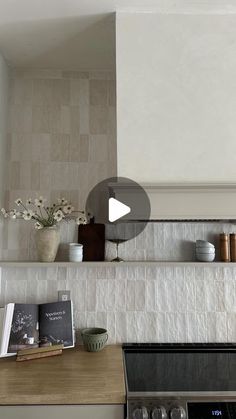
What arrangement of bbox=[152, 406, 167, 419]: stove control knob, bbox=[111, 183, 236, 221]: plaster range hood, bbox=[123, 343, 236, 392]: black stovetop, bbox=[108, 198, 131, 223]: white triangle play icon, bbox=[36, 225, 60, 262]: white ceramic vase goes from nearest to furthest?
bbox=[152, 406, 167, 419]: stove control knob → bbox=[123, 343, 236, 392]: black stovetop → bbox=[111, 183, 236, 221]: plaster range hood → bbox=[108, 198, 131, 223]: white triangle play icon → bbox=[36, 225, 60, 262]: white ceramic vase

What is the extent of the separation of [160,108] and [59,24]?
0.63 m

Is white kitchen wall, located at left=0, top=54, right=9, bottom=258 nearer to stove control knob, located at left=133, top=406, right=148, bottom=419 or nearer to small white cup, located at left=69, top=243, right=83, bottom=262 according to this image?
small white cup, located at left=69, top=243, right=83, bottom=262

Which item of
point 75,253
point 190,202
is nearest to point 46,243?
point 75,253

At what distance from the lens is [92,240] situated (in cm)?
161

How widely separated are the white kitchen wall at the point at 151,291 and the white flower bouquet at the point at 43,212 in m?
0.25

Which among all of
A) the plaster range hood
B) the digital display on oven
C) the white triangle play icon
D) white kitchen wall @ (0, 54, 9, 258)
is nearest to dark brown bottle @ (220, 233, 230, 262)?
the plaster range hood

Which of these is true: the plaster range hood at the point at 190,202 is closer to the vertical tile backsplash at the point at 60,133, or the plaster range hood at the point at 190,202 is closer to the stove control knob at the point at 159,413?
the vertical tile backsplash at the point at 60,133

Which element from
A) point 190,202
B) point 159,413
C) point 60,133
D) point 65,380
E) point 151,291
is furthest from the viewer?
point 60,133

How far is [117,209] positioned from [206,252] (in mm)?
499

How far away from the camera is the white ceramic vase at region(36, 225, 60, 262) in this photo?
150 centimetres

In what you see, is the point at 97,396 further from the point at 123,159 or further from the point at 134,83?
the point at 134,83

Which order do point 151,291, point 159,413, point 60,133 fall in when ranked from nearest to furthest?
point 159,413 < point 151,291 < point 60,133

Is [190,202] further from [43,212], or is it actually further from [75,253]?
[43,212]
